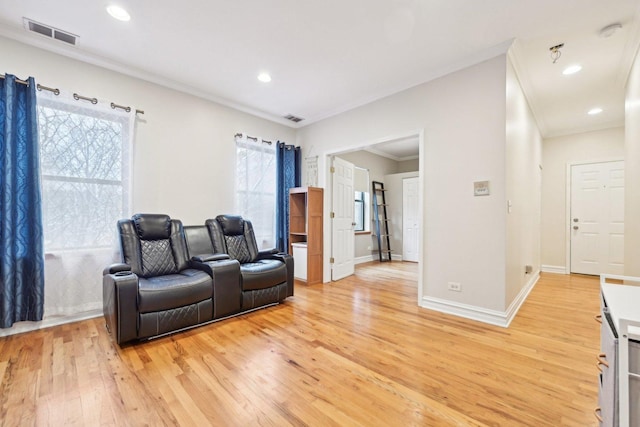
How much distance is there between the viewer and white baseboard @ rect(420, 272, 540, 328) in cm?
275

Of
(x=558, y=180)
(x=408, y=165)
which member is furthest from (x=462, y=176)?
(x=408, y=165)

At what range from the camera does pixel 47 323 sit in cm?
269

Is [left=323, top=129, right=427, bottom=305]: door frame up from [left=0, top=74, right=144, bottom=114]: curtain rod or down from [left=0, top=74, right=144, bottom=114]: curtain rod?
down

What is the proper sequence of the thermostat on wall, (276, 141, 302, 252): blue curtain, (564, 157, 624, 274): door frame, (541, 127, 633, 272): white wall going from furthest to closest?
(564, 157, 624, 274): door frame, (541, 127, 633, 272): white wall, (276, 141, 302, 252): blue curtain, the thermostat on wall

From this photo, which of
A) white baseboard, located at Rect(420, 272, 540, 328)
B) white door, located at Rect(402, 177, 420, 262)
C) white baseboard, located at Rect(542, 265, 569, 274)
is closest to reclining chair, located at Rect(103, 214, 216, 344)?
white baseboard, located at Rect(420, 272, 540, 328)

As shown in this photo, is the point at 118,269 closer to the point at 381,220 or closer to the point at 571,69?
the point at 571,69

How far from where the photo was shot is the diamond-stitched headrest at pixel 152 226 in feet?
9.77

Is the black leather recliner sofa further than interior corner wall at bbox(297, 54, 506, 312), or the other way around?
interior corner wall at bbox(297, 54, 506, 312)

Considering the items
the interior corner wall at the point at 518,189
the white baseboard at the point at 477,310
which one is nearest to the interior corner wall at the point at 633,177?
the interior corner wall at the point at 518,189

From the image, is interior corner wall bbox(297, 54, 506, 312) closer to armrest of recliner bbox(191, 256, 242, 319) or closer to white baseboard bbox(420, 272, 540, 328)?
white baseboard bbox(420, 272, 540, 328)

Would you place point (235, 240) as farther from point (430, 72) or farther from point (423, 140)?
point (430, 72)

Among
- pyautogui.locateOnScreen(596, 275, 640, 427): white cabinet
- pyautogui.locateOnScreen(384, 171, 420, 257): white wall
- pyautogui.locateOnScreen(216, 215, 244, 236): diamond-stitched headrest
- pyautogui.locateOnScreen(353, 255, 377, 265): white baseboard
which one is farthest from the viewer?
pyautogui.locateOnScreen(384, 171, 420, 257): white wall

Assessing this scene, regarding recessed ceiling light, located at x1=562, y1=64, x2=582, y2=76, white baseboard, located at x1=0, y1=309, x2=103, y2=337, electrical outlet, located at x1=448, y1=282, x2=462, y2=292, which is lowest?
white baseboard, located at x1=0, y1=309, x2=103, y2=337

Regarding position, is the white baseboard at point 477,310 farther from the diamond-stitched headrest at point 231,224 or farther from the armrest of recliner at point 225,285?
the diamond-stitched headrest at point 231,224
